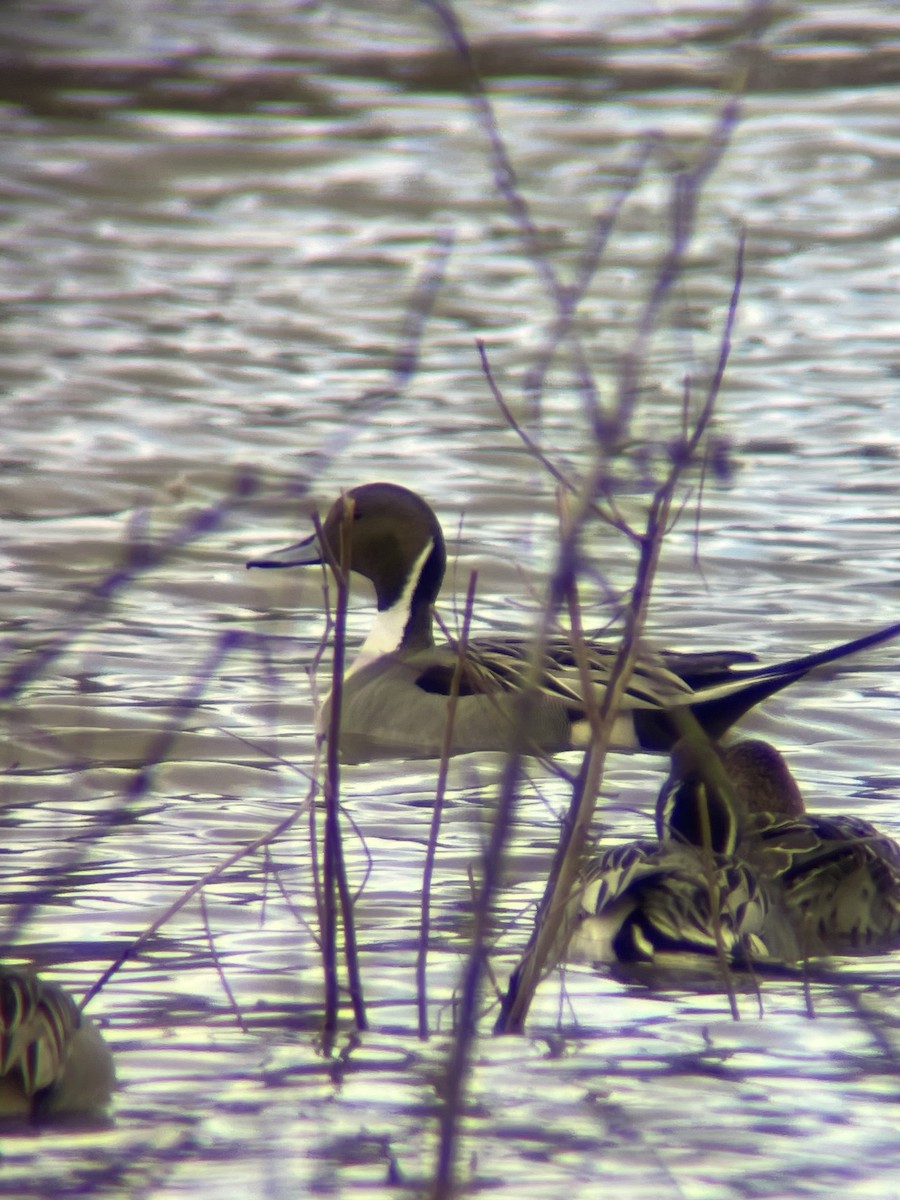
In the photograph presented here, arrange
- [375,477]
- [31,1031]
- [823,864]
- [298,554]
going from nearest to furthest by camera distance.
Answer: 1. [31,1031]
2. [823,864]
3. [298,554]
4. [375,477]

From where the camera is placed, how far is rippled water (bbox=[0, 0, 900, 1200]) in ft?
13.5

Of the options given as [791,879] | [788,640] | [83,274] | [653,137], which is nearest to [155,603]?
[788,640]

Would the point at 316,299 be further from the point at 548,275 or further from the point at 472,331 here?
the point at 548,275

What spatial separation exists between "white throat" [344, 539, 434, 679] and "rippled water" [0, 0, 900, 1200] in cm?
44

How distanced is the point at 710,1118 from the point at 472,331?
484 inches

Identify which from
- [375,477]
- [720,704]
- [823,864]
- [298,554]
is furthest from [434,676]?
[375,477]

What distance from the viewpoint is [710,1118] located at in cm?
416

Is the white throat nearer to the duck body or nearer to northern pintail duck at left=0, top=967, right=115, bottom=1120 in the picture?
the duck body

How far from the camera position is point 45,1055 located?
3.93 m

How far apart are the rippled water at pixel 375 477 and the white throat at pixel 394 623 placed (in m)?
0.44

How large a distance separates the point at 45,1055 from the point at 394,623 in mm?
5248

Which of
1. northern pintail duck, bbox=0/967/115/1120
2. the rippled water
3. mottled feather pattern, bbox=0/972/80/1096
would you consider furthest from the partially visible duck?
mottled feather pattern, bbox=0/972/80/1096

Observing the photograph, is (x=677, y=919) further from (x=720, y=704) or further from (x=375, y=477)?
(x=375, y=477)

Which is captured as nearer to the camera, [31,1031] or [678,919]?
[31,1031]
